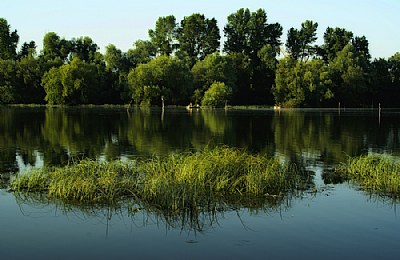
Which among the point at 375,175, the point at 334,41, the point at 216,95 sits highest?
the point at 334,41

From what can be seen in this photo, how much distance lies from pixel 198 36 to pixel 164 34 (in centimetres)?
1087

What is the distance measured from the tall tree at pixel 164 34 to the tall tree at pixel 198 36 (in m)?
2.59

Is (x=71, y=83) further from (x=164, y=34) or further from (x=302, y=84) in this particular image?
(x=302, y=84)

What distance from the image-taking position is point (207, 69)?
128125mm

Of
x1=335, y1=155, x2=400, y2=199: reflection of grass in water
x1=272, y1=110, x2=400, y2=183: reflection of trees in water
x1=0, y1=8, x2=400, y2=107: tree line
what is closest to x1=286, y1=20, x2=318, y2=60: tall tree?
x1=0, y1=8, x2=400, y2=107: tree line

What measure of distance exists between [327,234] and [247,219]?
2.50m

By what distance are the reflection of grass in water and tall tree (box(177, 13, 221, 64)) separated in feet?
421

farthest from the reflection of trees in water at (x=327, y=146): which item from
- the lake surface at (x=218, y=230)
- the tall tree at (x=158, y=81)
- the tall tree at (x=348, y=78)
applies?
the tall tree at (x=348, y=78)

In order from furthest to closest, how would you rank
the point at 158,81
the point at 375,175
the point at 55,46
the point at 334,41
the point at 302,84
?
the point at 334,41 < the point at 55,46 < the point at 302,84 < the point at 158,81 < the point at 375,175

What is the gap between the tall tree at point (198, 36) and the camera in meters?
150

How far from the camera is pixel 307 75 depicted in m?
124

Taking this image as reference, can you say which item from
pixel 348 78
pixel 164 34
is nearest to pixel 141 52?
pixel 164 34

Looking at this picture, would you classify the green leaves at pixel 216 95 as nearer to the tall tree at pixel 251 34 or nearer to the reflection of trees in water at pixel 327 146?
the tall tree at pixel 251 34

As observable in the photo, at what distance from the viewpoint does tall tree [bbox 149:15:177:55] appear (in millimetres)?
150375
